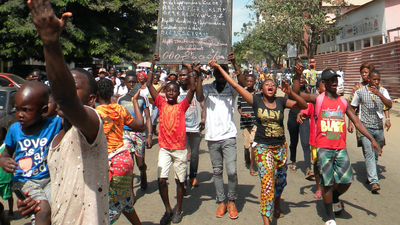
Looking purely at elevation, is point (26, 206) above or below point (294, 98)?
below

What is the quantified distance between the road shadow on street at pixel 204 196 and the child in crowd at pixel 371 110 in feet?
6.42

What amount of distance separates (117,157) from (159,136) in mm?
1237

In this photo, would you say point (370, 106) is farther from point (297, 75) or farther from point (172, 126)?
point (172, 126)

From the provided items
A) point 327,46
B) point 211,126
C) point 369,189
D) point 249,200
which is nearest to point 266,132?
point 211,126

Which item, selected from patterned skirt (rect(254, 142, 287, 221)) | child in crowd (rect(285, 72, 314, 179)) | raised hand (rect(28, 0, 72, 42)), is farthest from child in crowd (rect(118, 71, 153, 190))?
raised hand (rect(28, 0, 72, 42))

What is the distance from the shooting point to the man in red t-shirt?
4266 mm

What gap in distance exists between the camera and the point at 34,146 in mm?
2803

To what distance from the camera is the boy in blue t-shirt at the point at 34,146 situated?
106 inches

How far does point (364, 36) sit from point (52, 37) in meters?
31.2

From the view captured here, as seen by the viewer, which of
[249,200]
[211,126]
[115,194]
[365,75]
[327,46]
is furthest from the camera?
[327,46]

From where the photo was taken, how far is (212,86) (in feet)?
15.9

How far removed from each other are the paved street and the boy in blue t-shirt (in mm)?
1927

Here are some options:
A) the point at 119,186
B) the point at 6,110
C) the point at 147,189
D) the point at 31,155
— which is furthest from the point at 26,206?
the point at 6,110

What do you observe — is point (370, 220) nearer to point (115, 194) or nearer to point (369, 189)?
point (369, 189)
